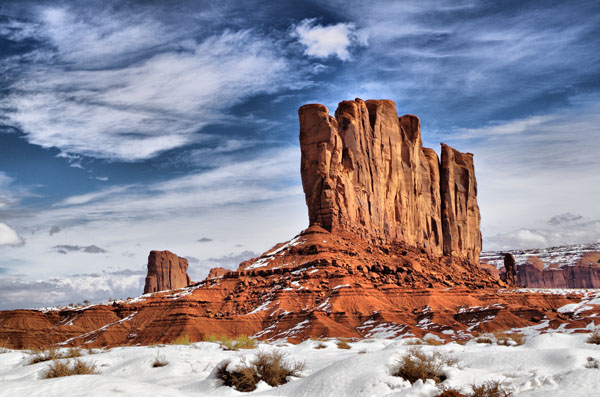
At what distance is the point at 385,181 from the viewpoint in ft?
317

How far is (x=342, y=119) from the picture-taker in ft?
292

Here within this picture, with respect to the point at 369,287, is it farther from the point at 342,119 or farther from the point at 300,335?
the point at 342,119

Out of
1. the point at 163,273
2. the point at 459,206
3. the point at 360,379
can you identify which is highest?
the point at 459,206

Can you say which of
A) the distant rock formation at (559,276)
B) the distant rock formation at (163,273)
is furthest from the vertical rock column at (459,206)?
the distant rock formation at (559,276)

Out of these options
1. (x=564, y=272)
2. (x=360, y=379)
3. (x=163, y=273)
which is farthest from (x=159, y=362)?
(x=564, y=272)

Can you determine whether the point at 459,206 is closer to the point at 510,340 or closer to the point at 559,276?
the point at 559,276

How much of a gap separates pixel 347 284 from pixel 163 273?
3568 inches

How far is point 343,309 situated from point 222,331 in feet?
42.0

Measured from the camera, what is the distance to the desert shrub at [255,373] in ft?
50.3

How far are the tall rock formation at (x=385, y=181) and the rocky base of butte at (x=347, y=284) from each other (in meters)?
0.23

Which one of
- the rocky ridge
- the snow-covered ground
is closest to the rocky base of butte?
the snow-covered ground

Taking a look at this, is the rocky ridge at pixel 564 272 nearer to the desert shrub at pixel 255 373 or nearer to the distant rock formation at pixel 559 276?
the distant rock formation at pixel 559 276

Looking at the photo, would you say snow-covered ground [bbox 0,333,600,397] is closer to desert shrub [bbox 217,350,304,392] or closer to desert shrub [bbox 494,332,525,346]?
desert shrub [bbox 217,350,304,392]

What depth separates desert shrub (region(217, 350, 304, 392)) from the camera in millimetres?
15328
